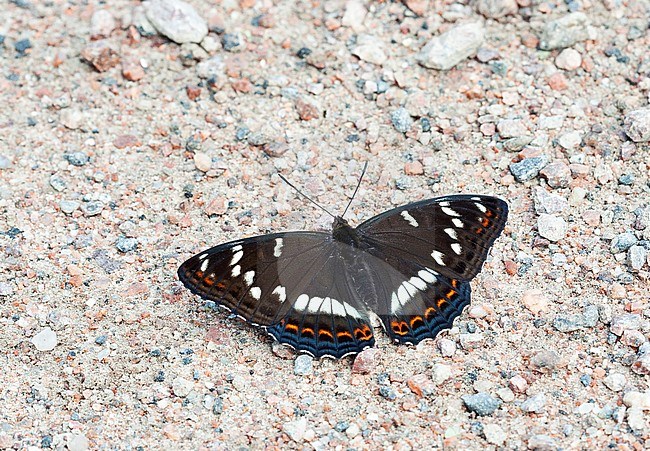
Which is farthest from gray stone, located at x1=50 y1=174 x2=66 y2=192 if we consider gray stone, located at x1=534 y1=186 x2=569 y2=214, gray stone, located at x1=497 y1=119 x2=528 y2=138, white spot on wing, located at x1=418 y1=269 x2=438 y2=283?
gray stone, located at x1=534 y1=186 x2=569 y2=214

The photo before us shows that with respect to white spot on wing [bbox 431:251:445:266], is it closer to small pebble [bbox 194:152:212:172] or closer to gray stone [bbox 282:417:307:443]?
gray stone [bbox 282:417:307:443]

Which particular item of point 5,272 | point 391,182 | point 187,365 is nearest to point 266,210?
point 391,182

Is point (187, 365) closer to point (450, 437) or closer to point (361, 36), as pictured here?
point (450, 437)

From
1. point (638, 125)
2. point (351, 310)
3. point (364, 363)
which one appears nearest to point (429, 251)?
point (351, 310)

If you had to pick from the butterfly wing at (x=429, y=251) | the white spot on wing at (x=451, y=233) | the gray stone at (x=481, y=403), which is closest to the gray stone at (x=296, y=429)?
the butterfly wing at (x=429, y=251)

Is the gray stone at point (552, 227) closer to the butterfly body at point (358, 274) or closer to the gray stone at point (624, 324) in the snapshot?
the butterfly body at point (358, 274)

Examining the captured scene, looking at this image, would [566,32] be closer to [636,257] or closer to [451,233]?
[636,257]
